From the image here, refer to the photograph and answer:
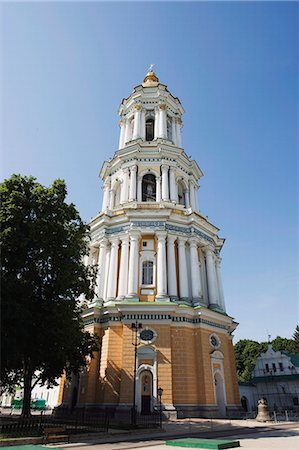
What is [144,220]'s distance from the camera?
2911 centimetres

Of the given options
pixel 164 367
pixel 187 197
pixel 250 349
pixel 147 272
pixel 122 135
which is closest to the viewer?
pixel 164 367

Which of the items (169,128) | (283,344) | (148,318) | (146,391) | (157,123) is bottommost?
(146,391)

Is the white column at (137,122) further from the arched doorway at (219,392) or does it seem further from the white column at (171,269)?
the arched doorway at (219,392)

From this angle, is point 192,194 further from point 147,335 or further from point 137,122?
point 147,335

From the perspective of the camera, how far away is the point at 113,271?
2803 centimetres

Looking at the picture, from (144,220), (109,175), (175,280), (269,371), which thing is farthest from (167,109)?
(269,371)

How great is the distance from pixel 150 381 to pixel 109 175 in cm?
2172

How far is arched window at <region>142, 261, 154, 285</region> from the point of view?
2822cm

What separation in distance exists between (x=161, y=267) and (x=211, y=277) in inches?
230

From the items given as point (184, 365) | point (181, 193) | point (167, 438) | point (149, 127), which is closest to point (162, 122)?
point (149, 127)

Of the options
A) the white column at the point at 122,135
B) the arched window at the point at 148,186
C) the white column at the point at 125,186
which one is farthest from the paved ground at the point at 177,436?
the white column at the point at 122,135

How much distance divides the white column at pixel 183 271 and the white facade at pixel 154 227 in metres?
0.08

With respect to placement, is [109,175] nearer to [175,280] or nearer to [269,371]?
[175,280]

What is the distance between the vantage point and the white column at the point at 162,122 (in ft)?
119
